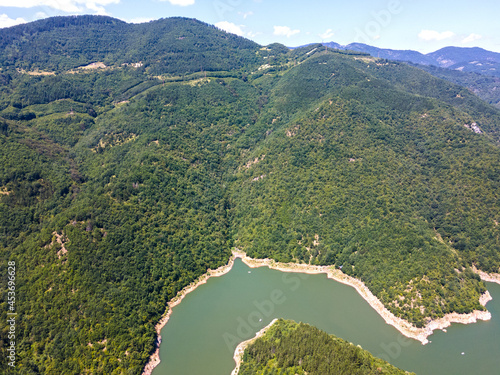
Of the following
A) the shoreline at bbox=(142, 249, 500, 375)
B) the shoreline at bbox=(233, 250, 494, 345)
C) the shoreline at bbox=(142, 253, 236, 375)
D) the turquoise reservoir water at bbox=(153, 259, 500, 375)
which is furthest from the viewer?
the shoreline at bbox=(233, 250, 494, 345)

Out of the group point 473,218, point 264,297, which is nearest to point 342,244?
point 264,297

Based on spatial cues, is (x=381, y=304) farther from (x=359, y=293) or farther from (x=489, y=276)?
(x=489, y=276)

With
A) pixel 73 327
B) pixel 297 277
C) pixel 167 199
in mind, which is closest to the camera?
pixel 73 327

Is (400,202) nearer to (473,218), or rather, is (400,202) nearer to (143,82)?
(473,218)

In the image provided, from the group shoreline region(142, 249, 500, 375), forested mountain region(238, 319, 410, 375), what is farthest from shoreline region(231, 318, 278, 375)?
shoreline region(142, 249, 500, 375)

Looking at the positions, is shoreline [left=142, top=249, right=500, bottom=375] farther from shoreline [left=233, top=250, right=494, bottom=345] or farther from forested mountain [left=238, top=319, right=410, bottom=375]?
forested mountain [left=238, top=319, right=410, bottom=375]

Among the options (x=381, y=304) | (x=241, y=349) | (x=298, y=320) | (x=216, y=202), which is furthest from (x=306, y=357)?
(x=216, y=202)
